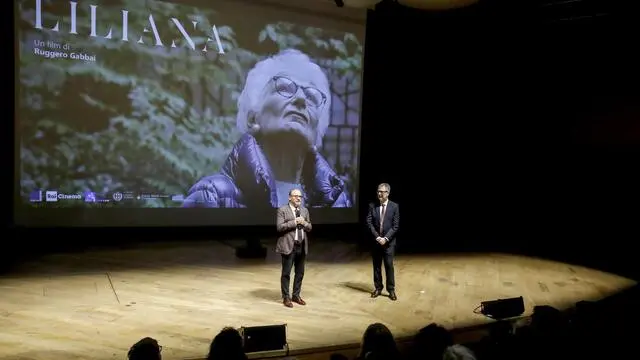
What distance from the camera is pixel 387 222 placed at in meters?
5.33

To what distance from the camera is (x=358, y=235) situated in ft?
30.6

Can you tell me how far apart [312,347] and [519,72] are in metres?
6.64

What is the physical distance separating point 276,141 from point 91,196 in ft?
8.42

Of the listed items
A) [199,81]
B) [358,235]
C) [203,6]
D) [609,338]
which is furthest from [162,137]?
[609,338]

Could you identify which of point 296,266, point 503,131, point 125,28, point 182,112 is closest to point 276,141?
point 182,112

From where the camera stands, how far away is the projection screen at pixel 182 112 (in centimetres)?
648

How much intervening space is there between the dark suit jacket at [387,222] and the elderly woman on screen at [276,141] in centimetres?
268

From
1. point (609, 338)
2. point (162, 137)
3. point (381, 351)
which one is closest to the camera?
point (381, 351)

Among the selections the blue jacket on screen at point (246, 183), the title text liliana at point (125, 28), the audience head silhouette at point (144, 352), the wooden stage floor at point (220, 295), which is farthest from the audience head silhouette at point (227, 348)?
the title text liliana at point (125, 28)

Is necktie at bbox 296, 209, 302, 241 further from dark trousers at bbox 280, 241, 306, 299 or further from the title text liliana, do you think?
the title text liliana

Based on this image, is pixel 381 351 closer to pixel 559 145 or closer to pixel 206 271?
pixel 206 271

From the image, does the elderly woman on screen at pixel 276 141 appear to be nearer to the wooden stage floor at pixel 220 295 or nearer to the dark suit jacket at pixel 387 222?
the wooden stage floor at pixel 220 295

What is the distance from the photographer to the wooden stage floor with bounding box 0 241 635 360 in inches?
162

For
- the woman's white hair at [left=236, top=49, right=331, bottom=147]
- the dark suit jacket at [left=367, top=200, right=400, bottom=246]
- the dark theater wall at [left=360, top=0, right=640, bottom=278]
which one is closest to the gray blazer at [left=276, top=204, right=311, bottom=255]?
the dark suit jacket at [left=367, top=200, right=400, bottom=246]
